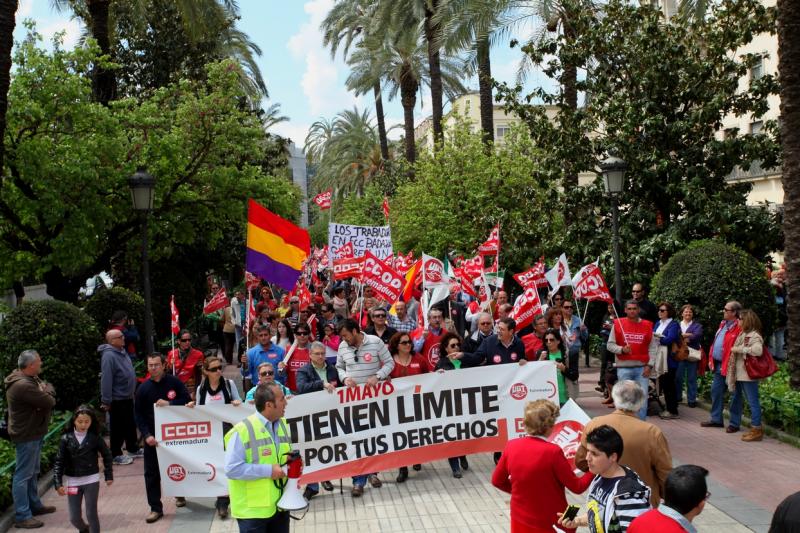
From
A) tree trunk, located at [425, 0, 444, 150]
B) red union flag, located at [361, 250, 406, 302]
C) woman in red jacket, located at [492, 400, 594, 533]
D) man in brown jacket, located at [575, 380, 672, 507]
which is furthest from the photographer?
tree trunk, located at [425, 0, 444, 150]

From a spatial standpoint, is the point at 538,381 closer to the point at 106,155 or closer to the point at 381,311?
the point at 381,311

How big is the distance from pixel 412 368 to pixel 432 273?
232 inches

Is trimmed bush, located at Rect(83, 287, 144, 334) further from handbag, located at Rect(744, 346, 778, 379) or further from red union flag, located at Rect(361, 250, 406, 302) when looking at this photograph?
handbag, located at Rect(744, 346, 778, 379)

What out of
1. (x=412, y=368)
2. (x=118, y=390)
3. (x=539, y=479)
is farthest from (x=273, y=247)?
(x=539, y=479)

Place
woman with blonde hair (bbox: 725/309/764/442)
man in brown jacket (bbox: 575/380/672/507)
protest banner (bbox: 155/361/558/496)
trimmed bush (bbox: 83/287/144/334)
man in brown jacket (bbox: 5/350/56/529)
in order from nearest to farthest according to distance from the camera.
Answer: man in brown jacket (bbox: 575/380/672/507)
man in brown jacket (bbox: 5/350/56/529)
protest banner (bbox: 155/361/558/496)
woman with blonde hair (bbox: 725/309/764/442)
trimmed bush (bbox: 83/287/144/334)

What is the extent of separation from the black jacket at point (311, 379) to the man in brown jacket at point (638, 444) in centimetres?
463

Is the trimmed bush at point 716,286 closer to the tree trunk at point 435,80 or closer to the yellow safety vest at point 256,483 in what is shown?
the yellow safety vest at point 256,483

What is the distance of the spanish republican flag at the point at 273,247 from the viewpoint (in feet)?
40.3

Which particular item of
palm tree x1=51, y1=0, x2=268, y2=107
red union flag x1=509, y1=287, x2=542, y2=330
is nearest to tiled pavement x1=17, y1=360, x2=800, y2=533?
red union flag x1=509, y1=287, x2=542, y2=330

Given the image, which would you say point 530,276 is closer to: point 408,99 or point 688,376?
point 688,376

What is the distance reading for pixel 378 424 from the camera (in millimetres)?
9484

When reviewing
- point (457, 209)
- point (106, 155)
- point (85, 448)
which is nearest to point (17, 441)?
point (85, 448)

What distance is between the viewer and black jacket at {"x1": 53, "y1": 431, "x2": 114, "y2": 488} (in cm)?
790

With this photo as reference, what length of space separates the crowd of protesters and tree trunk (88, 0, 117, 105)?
7.99m
